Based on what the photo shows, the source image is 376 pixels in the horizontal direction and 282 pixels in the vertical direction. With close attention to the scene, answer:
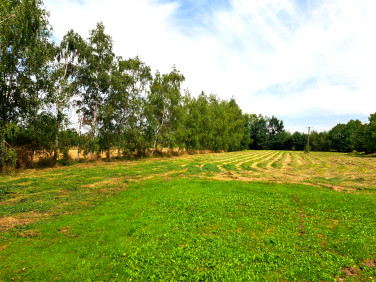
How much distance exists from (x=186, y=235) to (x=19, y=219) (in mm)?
9280

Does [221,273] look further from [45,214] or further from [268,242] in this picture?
[45,214]

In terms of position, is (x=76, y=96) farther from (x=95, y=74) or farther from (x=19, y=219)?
(x=19, y=219)

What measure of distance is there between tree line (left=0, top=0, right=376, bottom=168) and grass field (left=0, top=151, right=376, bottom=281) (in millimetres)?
12556

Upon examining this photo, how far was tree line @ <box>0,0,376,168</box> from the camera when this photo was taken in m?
21.3

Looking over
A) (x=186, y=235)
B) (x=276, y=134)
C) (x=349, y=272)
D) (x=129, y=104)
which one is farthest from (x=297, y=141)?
(x=186, y=235)

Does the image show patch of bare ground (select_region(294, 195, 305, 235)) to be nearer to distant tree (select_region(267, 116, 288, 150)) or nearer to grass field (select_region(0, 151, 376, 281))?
grass field (select_region(0, 151, 376, 281))

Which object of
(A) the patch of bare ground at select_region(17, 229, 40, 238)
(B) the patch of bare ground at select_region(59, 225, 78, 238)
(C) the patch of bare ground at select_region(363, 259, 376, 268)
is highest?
(C) the patch of bare ground at select_region(363, 259, 376, 268)

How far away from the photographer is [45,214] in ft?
35.5

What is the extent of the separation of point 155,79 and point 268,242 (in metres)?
45.5

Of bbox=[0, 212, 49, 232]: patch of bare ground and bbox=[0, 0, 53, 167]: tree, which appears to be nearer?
bbox=[0, 212, 49, 232]: patch of bare ground

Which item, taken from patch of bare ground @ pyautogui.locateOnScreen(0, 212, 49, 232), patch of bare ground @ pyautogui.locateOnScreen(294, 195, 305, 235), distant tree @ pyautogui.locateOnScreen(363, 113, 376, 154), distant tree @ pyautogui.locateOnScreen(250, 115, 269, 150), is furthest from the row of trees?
patch of bare ground @ pyautogui.locateOnScreen(0, 212, 49, 232)

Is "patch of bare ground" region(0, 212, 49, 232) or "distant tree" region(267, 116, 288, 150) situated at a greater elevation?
"distant tree" region(267, 116, 288, 150)

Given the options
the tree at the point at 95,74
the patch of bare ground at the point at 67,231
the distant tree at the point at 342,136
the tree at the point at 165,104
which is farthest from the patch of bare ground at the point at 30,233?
the distant tree at the point at 342,136

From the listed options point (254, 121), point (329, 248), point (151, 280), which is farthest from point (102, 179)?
point (254, 121)
